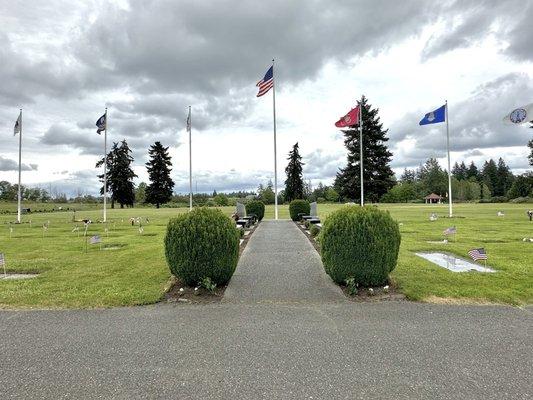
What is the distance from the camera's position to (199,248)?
6.50m

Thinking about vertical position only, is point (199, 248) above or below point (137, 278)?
above

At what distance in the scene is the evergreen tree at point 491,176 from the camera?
104938mm

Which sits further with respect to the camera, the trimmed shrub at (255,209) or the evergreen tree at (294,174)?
the evergreen tree at (294,174)

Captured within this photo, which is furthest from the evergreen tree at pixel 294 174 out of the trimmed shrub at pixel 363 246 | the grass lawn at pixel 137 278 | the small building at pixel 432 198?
the trimmed shrub at pixel 363 246

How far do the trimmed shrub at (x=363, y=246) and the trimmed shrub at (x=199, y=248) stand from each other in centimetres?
192

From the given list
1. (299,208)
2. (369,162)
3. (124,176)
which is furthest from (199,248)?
(124,176)

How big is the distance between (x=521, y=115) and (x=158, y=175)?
61366 mm

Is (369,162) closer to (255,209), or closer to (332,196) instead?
(255,209)

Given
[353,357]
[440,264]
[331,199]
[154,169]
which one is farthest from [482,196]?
[353,357]

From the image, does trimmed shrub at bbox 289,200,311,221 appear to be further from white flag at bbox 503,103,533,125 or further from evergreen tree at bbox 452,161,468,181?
evergreen tree at bbox 452,161,468,181

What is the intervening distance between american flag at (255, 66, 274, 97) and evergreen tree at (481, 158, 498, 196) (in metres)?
100

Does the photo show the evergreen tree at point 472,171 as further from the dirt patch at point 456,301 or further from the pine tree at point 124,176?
the dirt patch at point 456,301

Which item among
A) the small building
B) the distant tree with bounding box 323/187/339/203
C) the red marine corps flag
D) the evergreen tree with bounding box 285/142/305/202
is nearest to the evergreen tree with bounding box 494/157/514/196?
the small building

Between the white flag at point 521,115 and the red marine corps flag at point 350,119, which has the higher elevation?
the red marine corps flag at point 350,119
